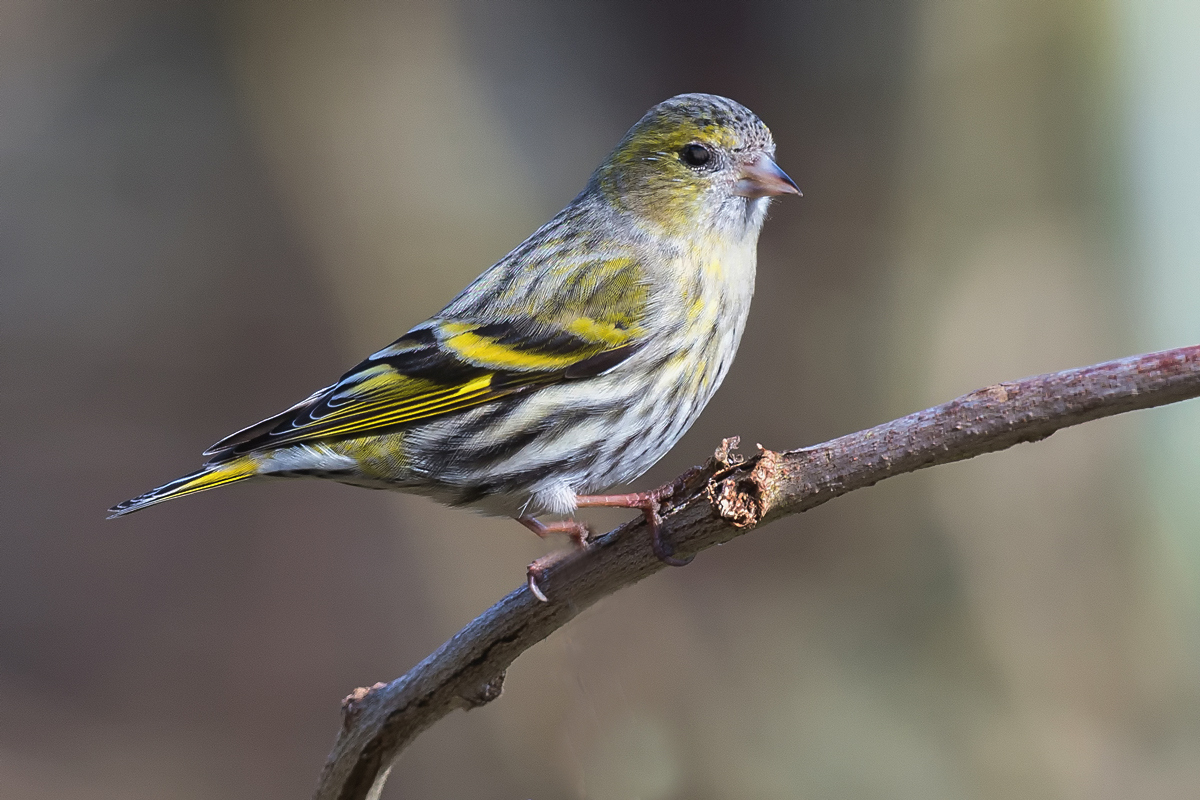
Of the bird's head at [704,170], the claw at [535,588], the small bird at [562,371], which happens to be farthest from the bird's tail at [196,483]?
the bird's head at [704,170]

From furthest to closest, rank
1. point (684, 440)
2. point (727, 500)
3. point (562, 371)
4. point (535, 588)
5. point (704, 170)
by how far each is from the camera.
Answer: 1. point (684, 440)
2. point (704, 170)
3. point (562, 371)
4. point (535, 588)
5. point (727, 500)

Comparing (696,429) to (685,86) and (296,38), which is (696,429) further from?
(296,38)

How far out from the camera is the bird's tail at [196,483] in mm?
2539

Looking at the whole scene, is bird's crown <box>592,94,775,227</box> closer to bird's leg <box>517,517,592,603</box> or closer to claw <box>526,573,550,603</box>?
bird's leg <box>517,517,592,603</box>

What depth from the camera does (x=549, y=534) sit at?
260 cm

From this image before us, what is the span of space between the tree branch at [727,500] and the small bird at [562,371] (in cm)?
29

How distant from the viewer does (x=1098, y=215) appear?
5781mm

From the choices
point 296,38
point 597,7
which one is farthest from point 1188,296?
point 296,38

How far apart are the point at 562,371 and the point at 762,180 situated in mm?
920

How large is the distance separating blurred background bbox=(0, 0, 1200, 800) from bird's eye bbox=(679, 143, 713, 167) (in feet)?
8.08

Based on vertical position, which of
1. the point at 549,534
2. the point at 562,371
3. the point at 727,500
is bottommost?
the point at 727,500

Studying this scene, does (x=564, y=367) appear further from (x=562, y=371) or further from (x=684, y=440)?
(x=684, y=440)

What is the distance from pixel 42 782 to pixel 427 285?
3479mm

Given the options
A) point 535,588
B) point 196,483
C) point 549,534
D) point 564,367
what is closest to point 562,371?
point 564,367
